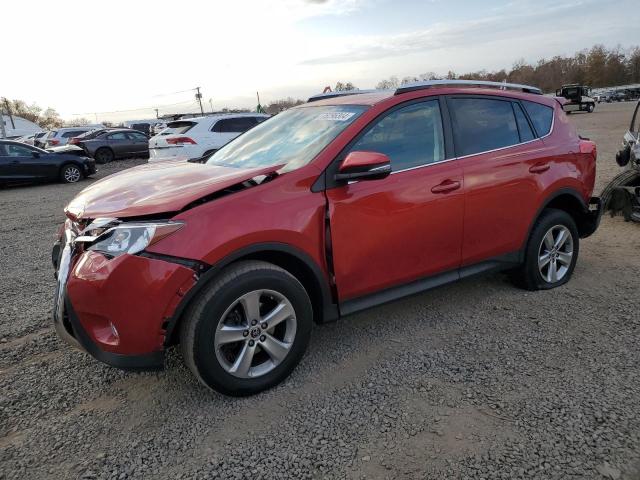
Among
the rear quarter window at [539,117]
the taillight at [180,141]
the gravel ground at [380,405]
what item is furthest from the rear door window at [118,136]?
the rear quarter window at [539,117]

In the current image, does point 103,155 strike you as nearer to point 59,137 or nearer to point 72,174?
point 59,137

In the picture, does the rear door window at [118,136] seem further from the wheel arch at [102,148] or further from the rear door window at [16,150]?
the rear door window at [16,150]

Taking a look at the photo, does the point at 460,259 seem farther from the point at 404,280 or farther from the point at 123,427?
the point at 123,427

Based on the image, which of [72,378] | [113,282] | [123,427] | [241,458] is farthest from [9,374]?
[241,458]

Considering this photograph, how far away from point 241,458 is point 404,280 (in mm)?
1609

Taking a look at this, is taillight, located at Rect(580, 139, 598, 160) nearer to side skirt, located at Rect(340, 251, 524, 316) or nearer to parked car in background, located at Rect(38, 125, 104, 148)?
side skirt, located at Rect(340, 251, 524, 316)

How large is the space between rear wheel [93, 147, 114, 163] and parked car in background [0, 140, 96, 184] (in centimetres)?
558

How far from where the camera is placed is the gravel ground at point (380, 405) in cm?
231

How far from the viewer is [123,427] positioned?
8.61 feet

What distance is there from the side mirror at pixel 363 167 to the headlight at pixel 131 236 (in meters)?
1.02

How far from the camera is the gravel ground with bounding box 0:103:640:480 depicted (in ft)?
7.58

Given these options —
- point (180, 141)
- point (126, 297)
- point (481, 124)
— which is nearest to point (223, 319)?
point (126, 297)

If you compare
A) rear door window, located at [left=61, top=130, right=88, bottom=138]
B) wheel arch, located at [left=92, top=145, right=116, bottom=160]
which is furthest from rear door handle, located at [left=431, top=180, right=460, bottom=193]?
rear door window, located at [left=61, top=130, right=88, bottom=138]

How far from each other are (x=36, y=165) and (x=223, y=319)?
14026 millimetres
